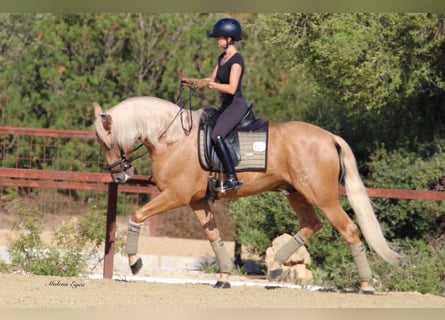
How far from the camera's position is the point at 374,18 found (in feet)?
37.2

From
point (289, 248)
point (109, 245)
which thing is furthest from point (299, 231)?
point (109, 245)

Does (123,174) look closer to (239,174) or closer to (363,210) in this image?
(239,174)

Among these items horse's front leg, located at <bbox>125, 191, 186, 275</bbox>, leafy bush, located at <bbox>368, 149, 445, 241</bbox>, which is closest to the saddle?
horse's front leg, located at <bbox>125, 191, 186, 275</bbox>

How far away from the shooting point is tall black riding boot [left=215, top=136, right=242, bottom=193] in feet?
30.1

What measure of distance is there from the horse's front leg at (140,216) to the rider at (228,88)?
1.82 ft

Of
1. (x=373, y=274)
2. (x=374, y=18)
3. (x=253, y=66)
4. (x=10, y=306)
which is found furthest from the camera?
(x=253, y=66)

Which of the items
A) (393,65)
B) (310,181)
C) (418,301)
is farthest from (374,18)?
(418,301)

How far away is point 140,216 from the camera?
30.4ft

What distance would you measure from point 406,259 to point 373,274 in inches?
17.2

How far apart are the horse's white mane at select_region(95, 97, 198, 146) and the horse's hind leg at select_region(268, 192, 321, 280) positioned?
60.2 inches

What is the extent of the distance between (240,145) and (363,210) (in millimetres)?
1494

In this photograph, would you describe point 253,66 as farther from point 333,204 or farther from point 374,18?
point 333,204

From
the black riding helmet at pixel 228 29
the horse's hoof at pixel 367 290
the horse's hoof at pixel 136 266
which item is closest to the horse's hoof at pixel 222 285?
the horse's hoof at pixel 136 266

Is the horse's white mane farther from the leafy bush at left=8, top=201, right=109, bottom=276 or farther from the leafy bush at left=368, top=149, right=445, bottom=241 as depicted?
the leafy bush at left=368, top=149, right=445, bottom=241
